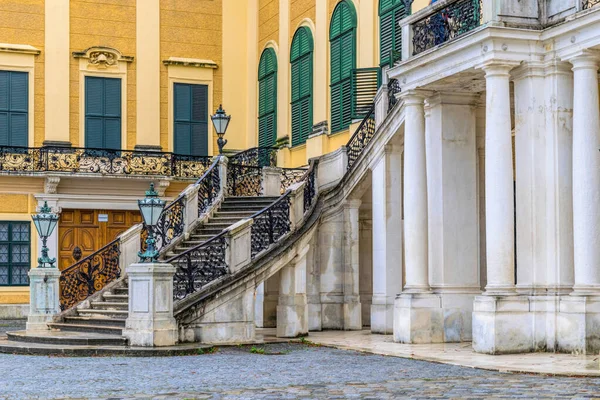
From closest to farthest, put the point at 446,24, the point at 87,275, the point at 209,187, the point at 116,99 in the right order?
the point at 446,24
the point at 87,275
the point at 209,187
the point at 116,99

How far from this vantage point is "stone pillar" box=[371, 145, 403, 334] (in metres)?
19.4

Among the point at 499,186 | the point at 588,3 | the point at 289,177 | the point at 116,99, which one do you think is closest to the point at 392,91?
the point at 289,177

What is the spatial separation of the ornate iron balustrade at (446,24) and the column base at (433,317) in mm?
3897

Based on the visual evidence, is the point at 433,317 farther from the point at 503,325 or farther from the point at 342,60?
the point at 342,60

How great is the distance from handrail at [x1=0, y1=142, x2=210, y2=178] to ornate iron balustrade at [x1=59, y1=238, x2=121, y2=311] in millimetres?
6858

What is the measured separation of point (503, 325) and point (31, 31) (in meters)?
17.4

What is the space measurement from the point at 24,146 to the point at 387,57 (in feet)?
34.3

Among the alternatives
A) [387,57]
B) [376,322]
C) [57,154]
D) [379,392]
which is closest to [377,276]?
[376,322]

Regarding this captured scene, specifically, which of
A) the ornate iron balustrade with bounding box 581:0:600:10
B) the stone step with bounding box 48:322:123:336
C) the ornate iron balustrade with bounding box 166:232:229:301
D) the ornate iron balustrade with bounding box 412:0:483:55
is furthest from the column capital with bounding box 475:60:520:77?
the stone step with bounding box 48:322:123:336

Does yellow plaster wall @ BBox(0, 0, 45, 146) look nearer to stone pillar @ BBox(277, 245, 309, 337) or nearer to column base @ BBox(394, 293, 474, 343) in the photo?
stone pillar @ BBox(277, 245, 309, 337)

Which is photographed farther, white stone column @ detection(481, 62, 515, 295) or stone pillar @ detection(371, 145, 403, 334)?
stone pillar @ detection(371, 145, 403, 334)

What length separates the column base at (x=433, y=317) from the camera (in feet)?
54.7

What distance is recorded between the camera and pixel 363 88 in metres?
22.1

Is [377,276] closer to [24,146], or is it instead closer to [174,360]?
[174,360]
